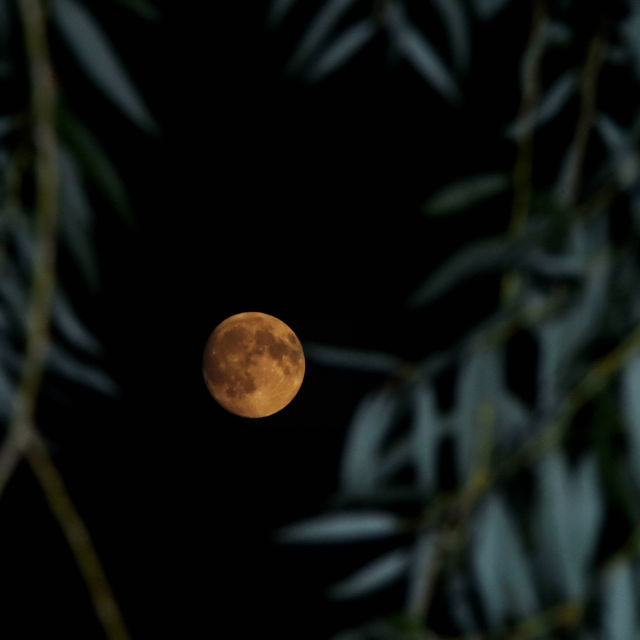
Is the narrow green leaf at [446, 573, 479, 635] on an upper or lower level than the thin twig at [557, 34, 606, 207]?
lower

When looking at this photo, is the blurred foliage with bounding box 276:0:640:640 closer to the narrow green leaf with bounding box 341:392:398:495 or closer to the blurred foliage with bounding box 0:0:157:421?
the narrow green leaf with bounding box 341:392:398:495

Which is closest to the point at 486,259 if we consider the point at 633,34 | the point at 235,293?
the point at 633,34

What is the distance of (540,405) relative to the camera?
595mm

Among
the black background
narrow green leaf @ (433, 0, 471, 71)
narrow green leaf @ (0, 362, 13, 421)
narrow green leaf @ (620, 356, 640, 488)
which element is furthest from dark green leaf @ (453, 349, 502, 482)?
the black background

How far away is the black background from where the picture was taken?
1049 millimetres

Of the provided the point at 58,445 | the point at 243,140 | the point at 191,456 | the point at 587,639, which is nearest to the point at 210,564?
the point at 191,456

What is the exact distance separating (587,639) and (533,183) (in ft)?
1.75

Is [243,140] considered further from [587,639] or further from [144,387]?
[587,639]

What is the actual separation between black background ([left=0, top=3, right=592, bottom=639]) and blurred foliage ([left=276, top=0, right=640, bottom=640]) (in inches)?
11.9

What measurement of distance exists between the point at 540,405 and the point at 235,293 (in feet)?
→ 1.94

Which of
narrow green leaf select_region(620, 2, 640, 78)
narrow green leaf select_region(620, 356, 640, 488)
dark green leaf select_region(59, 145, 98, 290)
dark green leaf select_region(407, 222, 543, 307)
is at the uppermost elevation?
dark green leaf select_region(59, 145, 98, 290)

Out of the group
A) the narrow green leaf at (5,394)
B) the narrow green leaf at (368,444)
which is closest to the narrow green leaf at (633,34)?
the narrow green leaf at (368,444)

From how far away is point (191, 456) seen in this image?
1165 mm

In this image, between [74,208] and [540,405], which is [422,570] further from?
[74,208]
